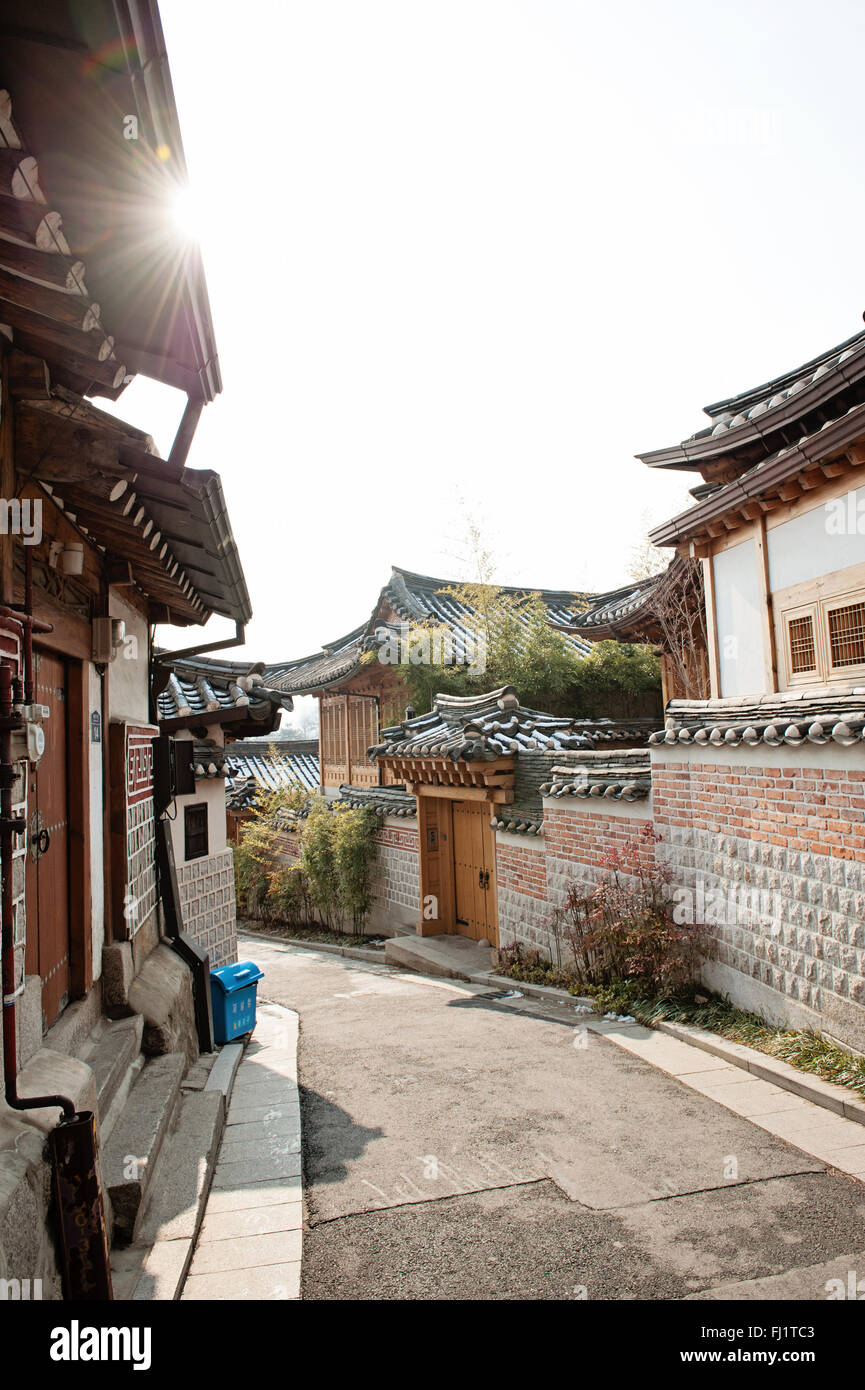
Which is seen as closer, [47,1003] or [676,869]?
[47,1003]

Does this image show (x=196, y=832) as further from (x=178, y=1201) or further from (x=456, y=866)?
(x=178, y=1201)

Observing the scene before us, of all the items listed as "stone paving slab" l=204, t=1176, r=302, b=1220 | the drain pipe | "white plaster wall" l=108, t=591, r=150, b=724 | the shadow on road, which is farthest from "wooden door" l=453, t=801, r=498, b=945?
the drain pipe

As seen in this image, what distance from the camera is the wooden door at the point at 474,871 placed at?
12.3 m

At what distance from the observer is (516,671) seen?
1738cm

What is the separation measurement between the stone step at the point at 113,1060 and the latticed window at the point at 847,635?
6.62 m

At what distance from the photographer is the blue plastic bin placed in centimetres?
780

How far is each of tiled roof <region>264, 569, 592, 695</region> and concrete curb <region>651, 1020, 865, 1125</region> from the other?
38.4 feet

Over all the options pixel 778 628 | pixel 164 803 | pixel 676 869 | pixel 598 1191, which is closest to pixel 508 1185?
pixel 598 1191

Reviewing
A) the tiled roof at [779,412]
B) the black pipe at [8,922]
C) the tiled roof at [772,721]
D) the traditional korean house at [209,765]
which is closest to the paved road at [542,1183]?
the black pipe at [8,922]

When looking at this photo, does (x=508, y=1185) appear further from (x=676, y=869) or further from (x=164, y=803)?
(x=164, y=803)

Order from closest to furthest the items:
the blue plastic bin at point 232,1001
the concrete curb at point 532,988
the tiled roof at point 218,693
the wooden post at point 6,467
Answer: the wooden post at point 6,467, the blue plastic bin at point 232,1001, the concrete curb at point 532,988, the tiled roof at point 218,693

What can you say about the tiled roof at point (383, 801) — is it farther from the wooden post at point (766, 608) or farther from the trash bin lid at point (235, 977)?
the wooden post at point (766, 608)

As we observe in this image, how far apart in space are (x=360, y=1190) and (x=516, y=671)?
43.5 ft

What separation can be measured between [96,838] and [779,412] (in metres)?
7.09
